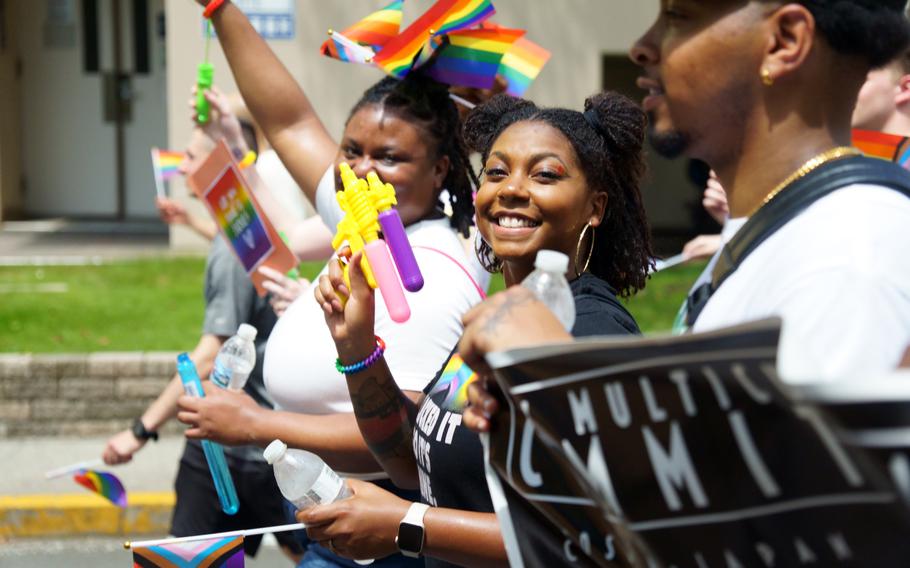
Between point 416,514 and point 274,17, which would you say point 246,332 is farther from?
point 274,17

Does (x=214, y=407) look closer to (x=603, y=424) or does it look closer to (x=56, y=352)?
(x=603, y=424)

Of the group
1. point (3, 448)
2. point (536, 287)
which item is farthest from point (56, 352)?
point (536, 287)

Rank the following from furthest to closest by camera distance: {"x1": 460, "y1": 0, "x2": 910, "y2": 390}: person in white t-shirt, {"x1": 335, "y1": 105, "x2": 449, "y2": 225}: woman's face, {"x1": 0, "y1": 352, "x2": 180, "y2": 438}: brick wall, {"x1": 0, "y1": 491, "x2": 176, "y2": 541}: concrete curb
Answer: {"x1": 0, "y1": 352, "x2": 180, "y2": 438}: brick wall, {"x1": 0, "y1": 491, "x2": 176, "y2": 541}: concrete curb, {"x1": 335, "y1": 105, "x2": 449, "y2": 225}: woman's face, {"x1": 460, "y1": 0, "x2": 910, "y2": 390}: person in white t-shirt

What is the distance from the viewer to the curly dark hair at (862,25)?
1593 millimetres

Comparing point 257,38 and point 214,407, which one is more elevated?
point 257,38

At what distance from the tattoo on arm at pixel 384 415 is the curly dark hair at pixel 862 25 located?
135cm

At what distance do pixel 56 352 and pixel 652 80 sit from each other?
6.93 meters

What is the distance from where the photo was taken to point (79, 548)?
246 inches

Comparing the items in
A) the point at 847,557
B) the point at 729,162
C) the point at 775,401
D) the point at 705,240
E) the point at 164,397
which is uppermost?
the point at 729,162

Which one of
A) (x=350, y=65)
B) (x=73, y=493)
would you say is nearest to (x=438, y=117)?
(x=73, y=493)

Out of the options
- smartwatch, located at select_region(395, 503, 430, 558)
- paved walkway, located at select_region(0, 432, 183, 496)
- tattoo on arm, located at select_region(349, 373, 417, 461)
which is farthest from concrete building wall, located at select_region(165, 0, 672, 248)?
smartwatch, located at select_region(395, 503, 430, 558)

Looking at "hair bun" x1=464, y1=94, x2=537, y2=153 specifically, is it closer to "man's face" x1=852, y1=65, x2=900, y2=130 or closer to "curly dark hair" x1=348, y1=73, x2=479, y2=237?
"curly dark hair" x1=348, y1=73, x2=479, y2=237

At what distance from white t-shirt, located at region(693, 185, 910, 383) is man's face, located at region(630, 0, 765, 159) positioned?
19 cm

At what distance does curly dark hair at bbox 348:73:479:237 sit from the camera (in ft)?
10.6
